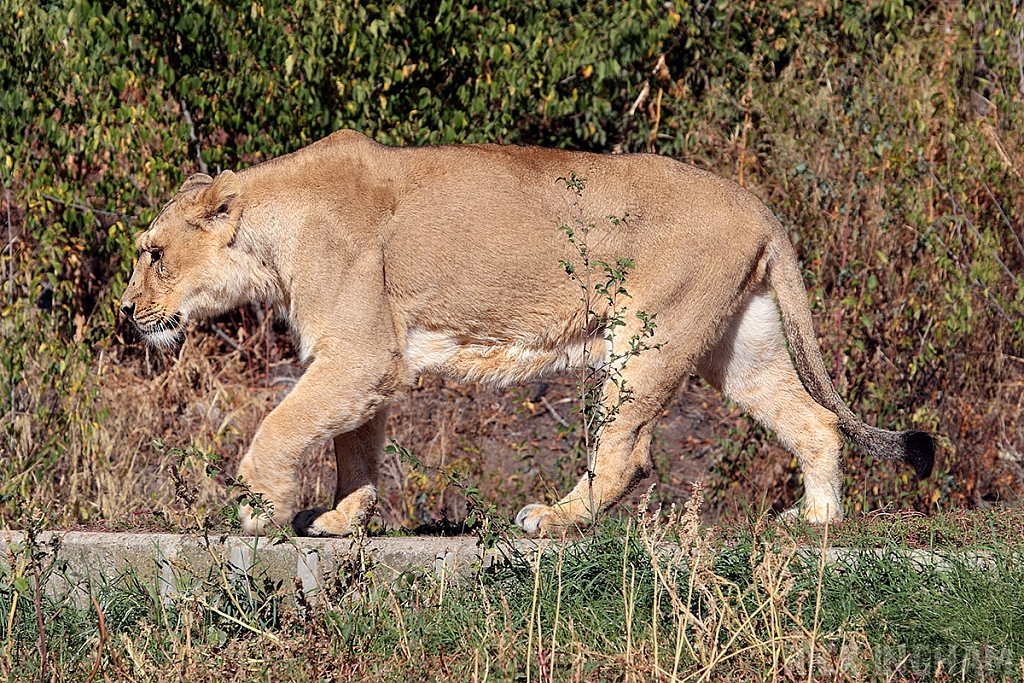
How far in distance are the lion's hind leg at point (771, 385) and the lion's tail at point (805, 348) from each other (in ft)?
0.18

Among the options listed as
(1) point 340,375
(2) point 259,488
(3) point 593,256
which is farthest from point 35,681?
(3) point 593,256

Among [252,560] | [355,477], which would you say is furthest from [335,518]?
[252,560]

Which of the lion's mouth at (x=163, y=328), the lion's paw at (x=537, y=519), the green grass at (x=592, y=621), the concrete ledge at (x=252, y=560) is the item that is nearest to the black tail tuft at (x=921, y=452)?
the green grass at (x=592, y=621)

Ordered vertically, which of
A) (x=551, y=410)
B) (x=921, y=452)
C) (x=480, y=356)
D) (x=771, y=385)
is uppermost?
(x=480, y=356)

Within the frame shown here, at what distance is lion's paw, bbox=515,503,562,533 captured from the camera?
18.2 ft

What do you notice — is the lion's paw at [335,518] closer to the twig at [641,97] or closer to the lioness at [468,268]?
the lioness at [468,268]

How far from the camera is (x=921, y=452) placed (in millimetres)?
5828

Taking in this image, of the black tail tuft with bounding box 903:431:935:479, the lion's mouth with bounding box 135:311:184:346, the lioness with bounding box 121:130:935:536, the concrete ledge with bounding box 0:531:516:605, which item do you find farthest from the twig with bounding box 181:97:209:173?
the black tail tuft with bounding box 903:431:935:479

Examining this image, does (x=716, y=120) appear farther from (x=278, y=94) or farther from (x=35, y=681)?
(x=35, y=681)

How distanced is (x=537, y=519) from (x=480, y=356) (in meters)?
0.81

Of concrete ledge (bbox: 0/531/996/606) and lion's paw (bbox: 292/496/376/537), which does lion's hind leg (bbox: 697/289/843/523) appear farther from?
lion's paw (bbox: 292/496/376/537)

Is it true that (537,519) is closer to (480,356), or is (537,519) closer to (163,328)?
(480,356)

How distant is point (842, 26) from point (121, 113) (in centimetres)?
548

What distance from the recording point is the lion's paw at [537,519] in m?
5.53
